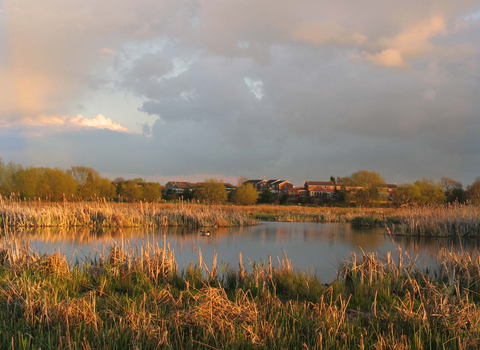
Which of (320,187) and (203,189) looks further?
(320,187)

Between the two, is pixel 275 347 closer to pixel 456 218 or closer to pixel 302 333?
pixel 302 333

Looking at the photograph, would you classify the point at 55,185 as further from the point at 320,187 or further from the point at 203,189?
the point at 320,187

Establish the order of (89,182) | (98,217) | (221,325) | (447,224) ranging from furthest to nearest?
1. (89,182)
2. (98,217)
3. (447,224)
4. (221,325)

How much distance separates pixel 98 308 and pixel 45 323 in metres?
0.77

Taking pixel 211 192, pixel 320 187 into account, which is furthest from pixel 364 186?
pixel 320 187

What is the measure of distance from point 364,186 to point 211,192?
25.8 m

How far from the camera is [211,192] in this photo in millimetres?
56062

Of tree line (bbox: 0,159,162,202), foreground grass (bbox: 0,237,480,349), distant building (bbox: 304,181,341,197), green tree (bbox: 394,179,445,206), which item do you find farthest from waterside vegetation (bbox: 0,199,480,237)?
distant building (bbox: 304,181,341,197)

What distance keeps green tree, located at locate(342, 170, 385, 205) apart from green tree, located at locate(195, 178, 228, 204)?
2105cm

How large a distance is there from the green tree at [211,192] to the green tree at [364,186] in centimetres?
2105

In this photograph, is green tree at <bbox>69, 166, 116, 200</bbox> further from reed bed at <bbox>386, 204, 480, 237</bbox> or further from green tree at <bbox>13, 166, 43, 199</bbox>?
reed bed at <bbox>386, 204, 480, 237</bbox>

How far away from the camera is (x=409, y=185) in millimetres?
58094

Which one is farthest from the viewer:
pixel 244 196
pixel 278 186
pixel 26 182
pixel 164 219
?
pixel 278 186

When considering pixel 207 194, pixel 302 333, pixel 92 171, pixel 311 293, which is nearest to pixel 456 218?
pixel 311 293
